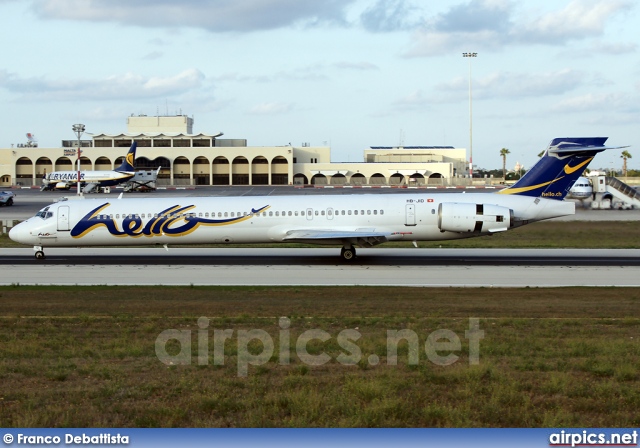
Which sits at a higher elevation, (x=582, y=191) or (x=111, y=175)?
(x=111, y=175)

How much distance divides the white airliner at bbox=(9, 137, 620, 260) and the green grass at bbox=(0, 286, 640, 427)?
1090cm

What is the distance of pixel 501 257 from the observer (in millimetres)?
32219

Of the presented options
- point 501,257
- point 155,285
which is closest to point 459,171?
point 501,257

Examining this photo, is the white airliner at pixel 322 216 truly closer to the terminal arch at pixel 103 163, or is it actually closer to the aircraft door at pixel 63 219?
the aircraft door at pixel 63 219

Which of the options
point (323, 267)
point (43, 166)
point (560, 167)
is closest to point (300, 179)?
point (43, 166)

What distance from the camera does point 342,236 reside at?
29.8 metres

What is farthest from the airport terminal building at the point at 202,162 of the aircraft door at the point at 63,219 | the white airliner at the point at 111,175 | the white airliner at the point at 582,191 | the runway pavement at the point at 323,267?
the aircraft door at the point at 63,219

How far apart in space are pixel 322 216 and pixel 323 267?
2.85m

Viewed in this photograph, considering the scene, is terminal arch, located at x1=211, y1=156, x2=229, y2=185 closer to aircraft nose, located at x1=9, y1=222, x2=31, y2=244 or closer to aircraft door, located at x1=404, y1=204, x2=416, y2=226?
aircraft nose, located at x1=9, y1=222, x2=31, y2=244

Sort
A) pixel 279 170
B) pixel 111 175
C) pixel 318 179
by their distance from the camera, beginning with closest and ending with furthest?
pixel 111 175
pixel 279 170
pixel 318 179

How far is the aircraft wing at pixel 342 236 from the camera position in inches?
1173

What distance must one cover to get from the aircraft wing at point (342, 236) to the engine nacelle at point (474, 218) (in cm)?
191

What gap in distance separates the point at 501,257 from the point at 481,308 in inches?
556

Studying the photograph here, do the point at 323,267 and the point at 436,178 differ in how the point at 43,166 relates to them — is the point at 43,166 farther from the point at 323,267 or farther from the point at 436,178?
the point at 323,267
